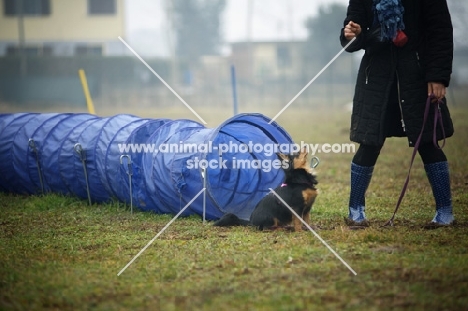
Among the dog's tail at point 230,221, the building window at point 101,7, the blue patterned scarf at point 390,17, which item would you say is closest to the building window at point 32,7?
the building window at point 101,7

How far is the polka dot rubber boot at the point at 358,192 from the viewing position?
5426 millimetres

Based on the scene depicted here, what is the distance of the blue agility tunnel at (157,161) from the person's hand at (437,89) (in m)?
1.61

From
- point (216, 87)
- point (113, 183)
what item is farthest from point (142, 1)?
point (113, 183)

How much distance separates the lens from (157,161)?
641cm

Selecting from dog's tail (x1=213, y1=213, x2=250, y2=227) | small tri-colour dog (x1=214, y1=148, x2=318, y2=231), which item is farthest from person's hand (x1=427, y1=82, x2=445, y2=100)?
dog's tail (x1=213, y1=213, x2=250, y2=227)

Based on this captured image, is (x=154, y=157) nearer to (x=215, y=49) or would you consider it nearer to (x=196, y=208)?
(x=196, y=208)

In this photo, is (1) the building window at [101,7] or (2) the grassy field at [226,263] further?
(1) the building window at [101,7]

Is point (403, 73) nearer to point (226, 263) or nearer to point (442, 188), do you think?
point (442, 188)

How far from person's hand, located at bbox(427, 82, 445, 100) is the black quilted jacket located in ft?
0.11

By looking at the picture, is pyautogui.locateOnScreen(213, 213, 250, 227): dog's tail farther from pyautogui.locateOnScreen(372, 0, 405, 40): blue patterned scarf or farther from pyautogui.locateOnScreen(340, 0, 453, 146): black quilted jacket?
pyautogui.locateOnScreen(372, 0, 405, 40): blue patterned scarf

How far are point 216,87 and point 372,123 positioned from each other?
3075 cm

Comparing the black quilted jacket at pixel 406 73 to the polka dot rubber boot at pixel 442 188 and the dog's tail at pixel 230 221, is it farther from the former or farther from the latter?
the dog's tail at pixel 230 221

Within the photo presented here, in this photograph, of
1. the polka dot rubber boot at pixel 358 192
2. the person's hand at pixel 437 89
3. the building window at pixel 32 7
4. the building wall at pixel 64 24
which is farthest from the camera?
the building window at pixel 32 7

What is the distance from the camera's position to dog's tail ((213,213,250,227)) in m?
5.80
